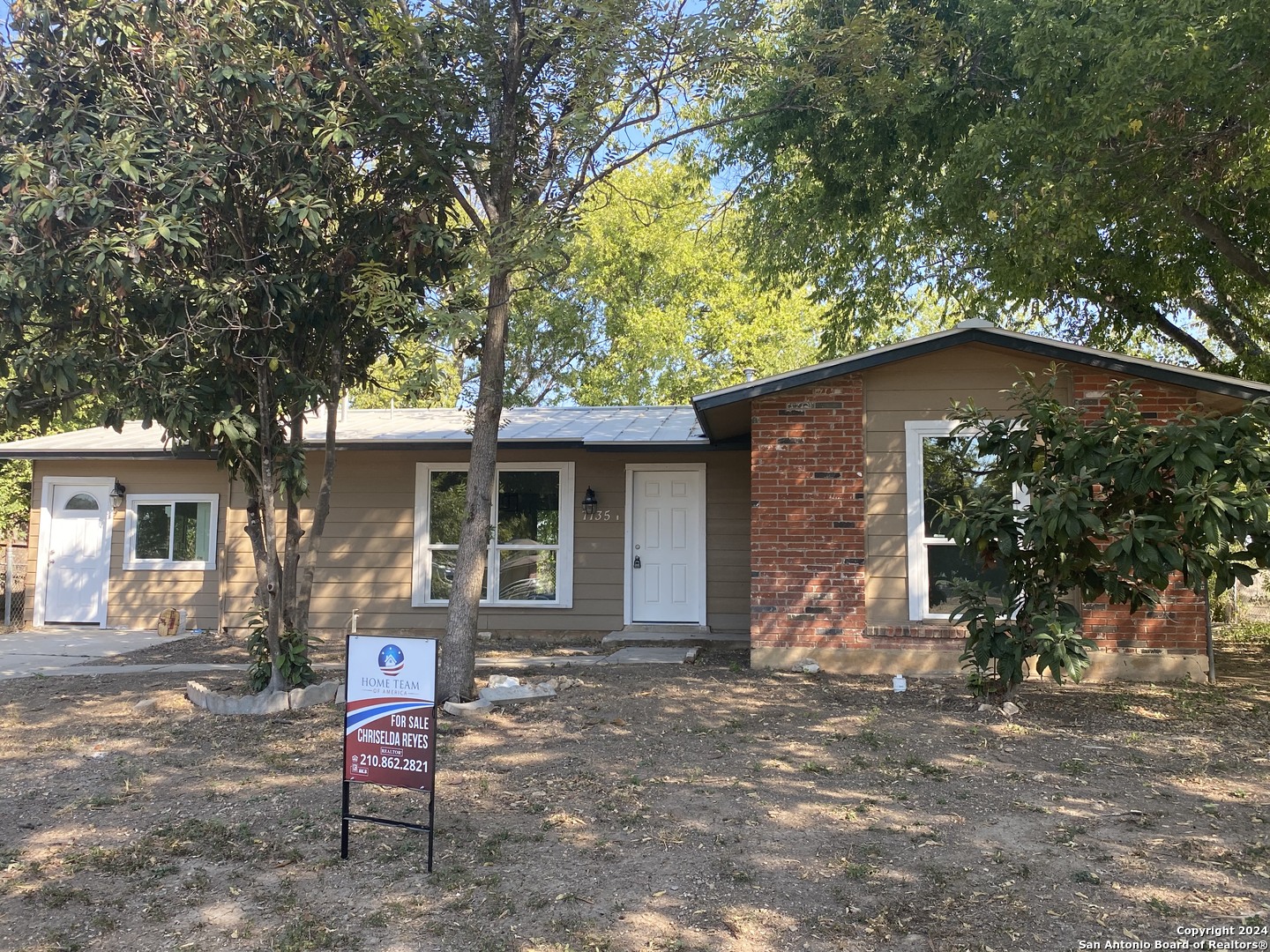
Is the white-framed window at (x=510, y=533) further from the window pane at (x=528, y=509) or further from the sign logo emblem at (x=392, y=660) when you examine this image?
the sign logo emblem at (x=392, y=660)

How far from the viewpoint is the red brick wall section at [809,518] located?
9352 mm

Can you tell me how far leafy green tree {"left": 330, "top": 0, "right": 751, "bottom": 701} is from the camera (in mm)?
7648

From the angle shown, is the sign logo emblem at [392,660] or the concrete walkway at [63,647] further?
the concrete walkway at [63,647]

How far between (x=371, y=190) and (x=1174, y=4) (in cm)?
669

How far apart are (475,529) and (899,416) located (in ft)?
14.5

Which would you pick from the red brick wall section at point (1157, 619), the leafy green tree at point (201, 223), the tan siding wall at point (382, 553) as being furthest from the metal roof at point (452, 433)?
the red brick wall section at point (1157, 619)

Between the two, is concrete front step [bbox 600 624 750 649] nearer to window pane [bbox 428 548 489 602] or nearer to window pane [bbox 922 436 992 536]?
window pane [bbox 428 548 489 602]

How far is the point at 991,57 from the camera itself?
10320mm

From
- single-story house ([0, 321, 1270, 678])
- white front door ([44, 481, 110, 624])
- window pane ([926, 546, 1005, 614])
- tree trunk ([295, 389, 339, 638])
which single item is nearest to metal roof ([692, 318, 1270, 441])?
single-story house ([0, 321, 1270, 678])

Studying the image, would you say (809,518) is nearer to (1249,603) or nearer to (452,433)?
(452,433)

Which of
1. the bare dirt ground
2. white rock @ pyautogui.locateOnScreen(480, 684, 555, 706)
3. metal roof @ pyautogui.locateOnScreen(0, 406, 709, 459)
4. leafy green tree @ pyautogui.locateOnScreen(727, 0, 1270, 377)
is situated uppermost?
leafy green tree @ pyautogui.locateOnScreen(727, 0, 1270, 377)

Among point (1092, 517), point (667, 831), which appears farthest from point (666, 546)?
point (667, 831)

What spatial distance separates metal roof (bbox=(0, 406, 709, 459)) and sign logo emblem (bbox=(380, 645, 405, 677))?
261 inches

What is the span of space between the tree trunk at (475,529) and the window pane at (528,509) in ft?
15.4
